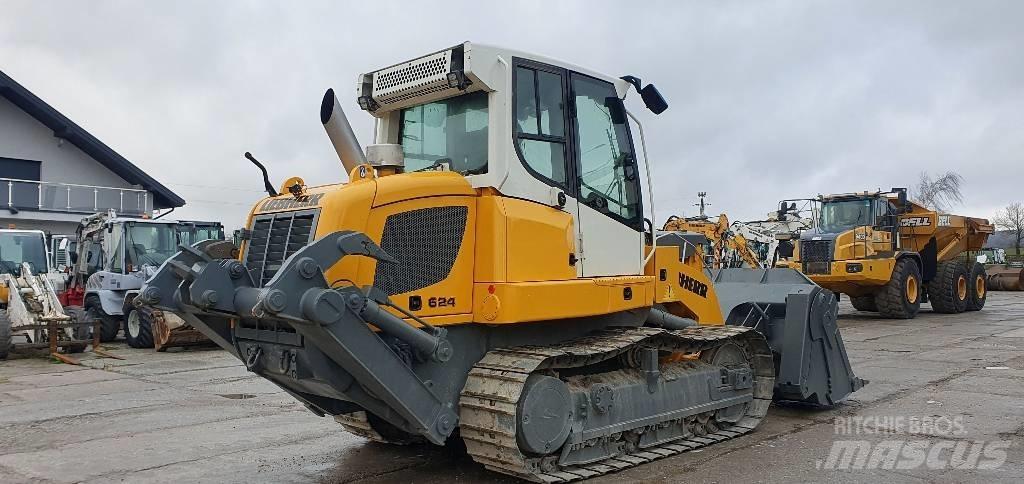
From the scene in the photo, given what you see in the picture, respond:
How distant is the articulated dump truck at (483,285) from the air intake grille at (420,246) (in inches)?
0.5

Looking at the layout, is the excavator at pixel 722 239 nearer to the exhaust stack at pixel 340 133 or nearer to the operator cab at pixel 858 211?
the operator cab at pixel 858 211

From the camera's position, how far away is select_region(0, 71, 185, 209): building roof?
28953 millimetres

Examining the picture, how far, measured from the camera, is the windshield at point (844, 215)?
66.5 feet

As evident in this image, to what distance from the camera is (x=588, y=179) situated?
6.25 metres

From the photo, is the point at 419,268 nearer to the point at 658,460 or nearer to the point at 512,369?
the point at 512,369

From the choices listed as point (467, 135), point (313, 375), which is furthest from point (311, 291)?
point (467, 135)

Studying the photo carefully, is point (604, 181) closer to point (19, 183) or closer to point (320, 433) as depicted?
point (320, 433)

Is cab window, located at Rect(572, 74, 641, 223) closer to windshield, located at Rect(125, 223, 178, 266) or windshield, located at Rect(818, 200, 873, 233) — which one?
windshield, located at Rect(125, 223, 178, 266)

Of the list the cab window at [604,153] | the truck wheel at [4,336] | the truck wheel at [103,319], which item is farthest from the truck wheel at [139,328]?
the cab window at [604,153]

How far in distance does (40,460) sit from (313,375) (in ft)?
11.0

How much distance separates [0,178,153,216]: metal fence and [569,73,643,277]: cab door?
27.1 meters

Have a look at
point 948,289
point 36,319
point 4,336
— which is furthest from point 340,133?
point 948,289

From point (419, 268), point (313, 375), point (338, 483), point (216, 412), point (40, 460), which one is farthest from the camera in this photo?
point (216, 412)

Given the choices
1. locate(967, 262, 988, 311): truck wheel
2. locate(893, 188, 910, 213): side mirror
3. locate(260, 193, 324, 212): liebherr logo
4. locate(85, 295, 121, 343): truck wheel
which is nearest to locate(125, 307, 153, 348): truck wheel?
locate(85, 295, 121, 343): truck wheel
